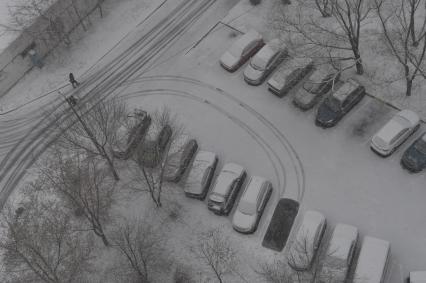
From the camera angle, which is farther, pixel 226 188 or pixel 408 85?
pixel 408 85

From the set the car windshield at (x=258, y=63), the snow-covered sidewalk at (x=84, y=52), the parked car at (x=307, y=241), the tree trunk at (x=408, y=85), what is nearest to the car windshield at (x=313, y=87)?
the car windshield at (x=258, y=63)

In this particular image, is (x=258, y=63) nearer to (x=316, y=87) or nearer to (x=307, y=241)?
(x=316, y=87)

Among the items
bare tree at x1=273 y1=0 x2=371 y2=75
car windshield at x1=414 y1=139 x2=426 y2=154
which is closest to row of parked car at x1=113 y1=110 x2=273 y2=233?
car windshield at x1=414 y1=139 x2=426 y2=154

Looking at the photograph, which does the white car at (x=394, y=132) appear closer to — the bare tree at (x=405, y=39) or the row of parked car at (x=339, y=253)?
the bare tree at (x=405, y=39)

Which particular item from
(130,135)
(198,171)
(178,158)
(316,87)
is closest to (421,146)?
(316,87)

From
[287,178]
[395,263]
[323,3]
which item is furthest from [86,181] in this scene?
[323,3]

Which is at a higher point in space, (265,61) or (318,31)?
(318,31)

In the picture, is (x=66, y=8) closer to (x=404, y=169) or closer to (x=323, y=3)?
(x=323, y=3)
